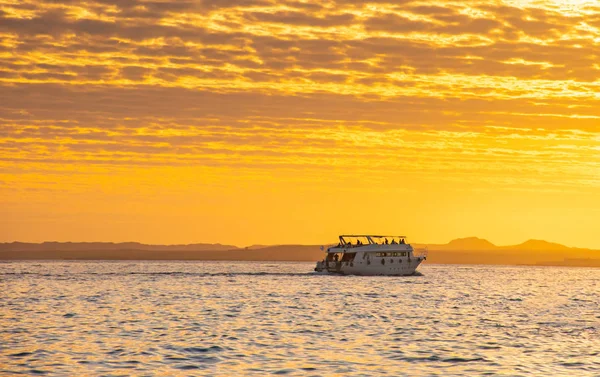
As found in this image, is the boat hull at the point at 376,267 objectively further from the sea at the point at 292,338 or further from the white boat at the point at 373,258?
the sea at the point at 292,338

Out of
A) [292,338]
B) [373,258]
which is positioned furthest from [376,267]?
[292,338]

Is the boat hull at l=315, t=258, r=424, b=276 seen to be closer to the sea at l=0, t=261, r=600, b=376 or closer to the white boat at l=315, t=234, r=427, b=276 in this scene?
the white boat at l=315, t=234, r=427, b=276

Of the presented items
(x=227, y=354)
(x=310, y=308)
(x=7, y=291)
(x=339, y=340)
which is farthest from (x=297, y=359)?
(x=7, y=291)

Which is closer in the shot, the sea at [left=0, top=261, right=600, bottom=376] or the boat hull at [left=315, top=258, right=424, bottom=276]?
the sea at [left=0, top=261, right=600, bottom=376]

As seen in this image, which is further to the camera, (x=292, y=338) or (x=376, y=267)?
(x=376, y=267)

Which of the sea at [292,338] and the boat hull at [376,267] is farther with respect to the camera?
the boat hull at [376,267]

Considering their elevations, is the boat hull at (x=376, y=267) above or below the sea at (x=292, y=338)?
above

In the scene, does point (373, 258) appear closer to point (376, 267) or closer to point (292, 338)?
point (376, 267)

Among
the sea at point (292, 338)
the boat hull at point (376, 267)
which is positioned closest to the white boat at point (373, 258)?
the boat hull at point (376, 267)

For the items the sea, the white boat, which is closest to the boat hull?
the white boat

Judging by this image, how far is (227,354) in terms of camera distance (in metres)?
43.2

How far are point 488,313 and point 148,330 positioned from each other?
33.0 meters

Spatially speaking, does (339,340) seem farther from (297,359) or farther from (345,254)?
(345,254)

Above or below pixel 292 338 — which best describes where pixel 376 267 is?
above
